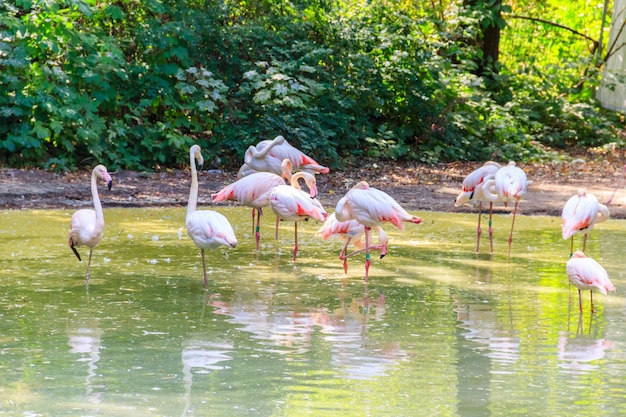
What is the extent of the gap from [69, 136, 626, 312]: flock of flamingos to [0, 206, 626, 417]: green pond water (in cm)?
25

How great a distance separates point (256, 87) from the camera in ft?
45.2

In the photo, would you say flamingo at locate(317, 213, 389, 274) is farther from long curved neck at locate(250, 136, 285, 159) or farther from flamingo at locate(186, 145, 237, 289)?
long curved neck at locate(250, 136, 285, 159)

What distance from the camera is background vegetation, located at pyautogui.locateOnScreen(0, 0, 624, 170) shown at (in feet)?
41.9

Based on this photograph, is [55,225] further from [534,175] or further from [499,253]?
[534,175]

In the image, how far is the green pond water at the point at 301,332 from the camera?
13.9 feet

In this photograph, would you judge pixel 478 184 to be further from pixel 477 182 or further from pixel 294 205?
pixel 294 205

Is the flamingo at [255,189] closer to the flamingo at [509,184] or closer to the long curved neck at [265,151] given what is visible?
the long curved neck at [265,151]

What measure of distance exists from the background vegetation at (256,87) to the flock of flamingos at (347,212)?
16.1 feet

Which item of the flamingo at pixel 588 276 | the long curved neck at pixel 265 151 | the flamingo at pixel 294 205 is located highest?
the long curved neck at pixel 265 151

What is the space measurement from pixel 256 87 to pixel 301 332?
8.67 m

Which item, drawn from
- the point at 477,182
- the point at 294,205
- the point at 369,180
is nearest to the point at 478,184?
the point at 477,182

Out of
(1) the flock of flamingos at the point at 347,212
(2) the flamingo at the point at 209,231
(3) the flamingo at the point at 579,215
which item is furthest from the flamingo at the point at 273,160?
(3) the flamingo at the point at 579,215

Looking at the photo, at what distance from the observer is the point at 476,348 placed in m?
5.19

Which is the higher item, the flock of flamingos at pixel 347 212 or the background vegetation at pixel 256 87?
the background vegetation at pixel 256 87
